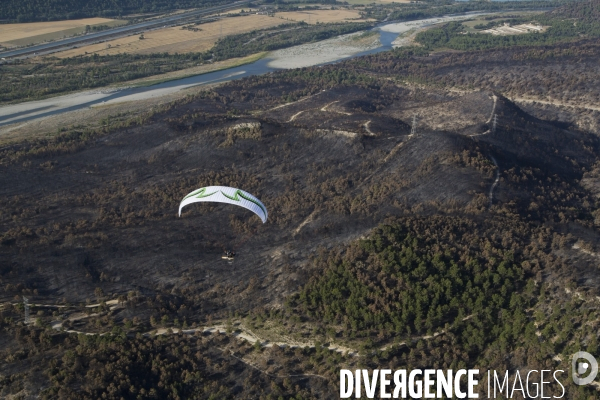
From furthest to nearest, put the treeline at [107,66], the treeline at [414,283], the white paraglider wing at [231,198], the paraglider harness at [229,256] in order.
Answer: the treeline at [107,66], the paraglider harness at [229,256], the white paraglider wing at [231,198], the treeline at [414,283]

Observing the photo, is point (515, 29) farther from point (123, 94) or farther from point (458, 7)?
point (123, 94)

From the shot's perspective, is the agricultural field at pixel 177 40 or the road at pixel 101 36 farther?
the agricultural field at pixel 177 40

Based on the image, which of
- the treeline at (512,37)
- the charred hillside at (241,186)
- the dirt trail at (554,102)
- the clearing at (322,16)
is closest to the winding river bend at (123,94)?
the treeline at (512,37)

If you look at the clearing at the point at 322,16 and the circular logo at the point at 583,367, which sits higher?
the clearing at the point at 322,16

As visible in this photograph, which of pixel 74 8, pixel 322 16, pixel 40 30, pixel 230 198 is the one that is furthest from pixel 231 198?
pixel 322 16

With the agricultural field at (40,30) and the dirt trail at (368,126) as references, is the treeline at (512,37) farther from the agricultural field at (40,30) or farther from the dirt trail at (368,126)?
the agricultural field at (40,30)

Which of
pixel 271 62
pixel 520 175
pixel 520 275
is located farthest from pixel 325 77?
pixel 520 275
